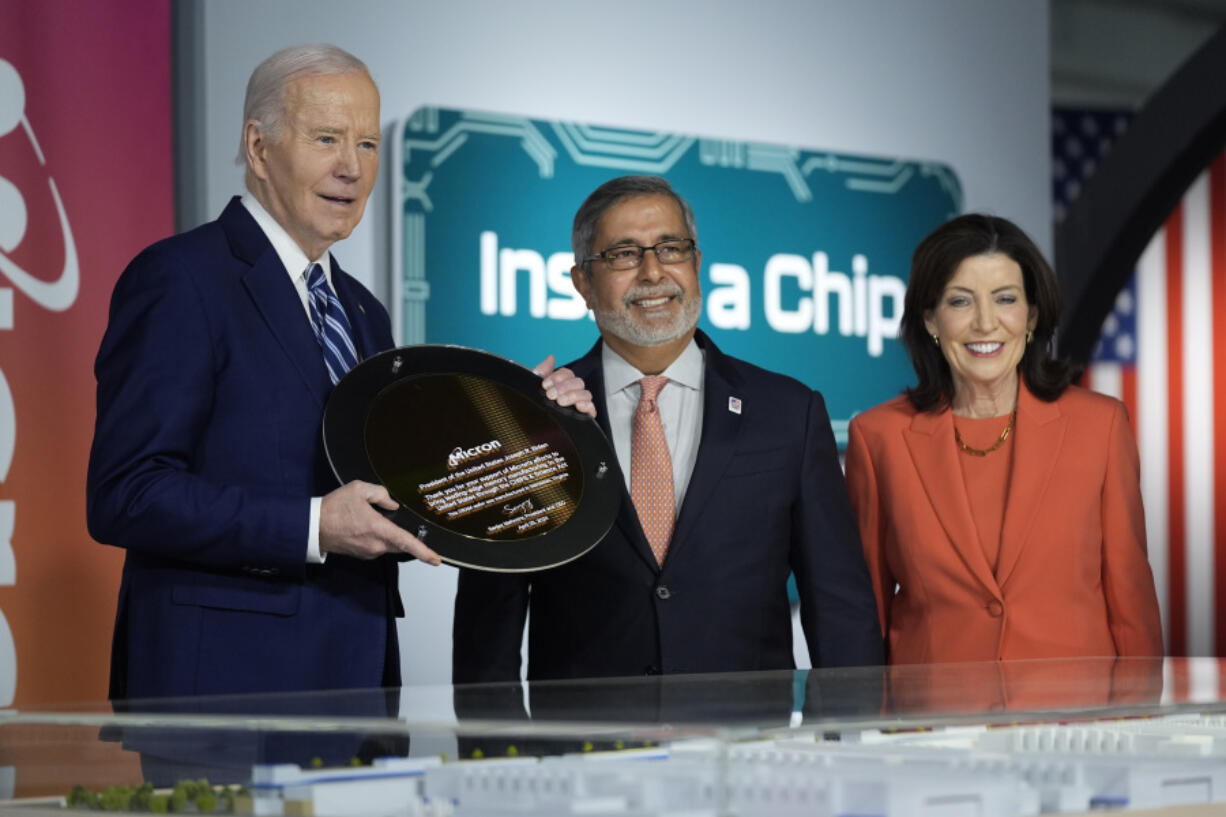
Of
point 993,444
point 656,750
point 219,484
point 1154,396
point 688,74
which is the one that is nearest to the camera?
point 656,750

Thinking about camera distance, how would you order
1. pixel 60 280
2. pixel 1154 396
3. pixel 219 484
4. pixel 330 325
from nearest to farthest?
pixel 219 484 → pixel 330 325 → pixel 60 280 → pixel 1154 396

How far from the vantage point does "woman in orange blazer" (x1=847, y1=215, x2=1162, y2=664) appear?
9.90 feet

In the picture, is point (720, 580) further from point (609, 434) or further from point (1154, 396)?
point (1154, 396)

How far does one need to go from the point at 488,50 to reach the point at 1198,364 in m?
5.78

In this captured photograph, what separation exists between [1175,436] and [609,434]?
23.1 ft

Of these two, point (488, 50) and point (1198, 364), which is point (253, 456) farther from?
point (1198, 364)

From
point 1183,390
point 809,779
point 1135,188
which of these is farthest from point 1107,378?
point 809,779

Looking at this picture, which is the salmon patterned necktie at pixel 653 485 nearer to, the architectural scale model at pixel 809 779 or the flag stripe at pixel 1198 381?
the architectural scale model at pixel 809 779

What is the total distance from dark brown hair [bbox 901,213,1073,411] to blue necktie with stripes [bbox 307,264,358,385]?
4.07 feet

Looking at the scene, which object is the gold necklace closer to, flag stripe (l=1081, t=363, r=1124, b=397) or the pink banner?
the pink banner

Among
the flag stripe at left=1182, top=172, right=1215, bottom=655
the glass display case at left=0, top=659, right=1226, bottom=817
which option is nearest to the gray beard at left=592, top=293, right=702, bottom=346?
the glass display case at left=0, top=659, right=1226, bottom=817

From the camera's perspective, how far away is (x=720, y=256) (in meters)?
4.86

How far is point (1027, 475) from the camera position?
306cm

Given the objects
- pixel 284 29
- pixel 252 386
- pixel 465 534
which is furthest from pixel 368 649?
pixel 284 29
